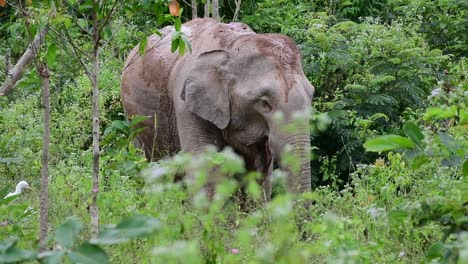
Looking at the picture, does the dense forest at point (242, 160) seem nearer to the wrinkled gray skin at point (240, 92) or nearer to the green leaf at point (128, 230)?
the green leaf at point (128, 230)

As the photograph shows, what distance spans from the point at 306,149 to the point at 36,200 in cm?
262

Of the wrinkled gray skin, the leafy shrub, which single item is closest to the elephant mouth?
the wrinkled gray skin

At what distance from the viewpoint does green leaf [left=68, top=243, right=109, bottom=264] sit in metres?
2.82

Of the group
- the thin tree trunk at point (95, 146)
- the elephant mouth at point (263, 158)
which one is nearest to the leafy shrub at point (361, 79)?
the elephant mouth at point (263, 158)

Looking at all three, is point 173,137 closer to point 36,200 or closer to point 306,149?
point 36,200

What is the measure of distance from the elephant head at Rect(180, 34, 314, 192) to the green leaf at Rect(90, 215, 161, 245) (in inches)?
179

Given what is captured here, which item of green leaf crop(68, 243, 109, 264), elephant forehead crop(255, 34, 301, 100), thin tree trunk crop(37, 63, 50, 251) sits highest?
green leaf crop(68, 243, 109, 264)

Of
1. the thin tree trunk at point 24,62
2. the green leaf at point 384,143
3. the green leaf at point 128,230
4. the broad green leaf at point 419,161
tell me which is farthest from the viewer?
the thin tree trunk at point 24,62

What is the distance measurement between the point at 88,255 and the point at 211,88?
5103mm

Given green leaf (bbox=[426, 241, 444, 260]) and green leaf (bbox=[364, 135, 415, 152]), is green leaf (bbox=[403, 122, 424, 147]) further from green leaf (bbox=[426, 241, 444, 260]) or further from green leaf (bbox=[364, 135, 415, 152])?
green leaf (bbox=[426, 241, 444, 260])

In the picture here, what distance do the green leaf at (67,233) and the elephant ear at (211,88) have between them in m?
4.99

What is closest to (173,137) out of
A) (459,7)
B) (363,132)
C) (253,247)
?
(363,132)

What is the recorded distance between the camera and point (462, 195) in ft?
13.8

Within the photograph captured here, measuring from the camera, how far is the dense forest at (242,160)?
334 cm
